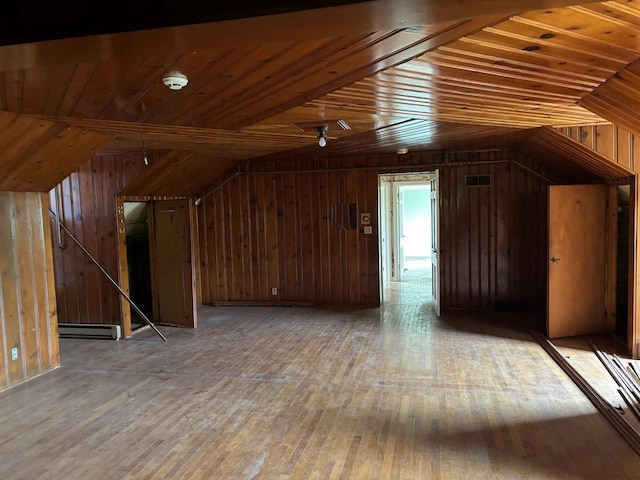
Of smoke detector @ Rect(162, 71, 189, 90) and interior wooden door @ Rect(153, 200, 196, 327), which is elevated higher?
smoke detector @ Rect(162, 71, 189, 90)

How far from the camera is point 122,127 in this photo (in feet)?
13.5

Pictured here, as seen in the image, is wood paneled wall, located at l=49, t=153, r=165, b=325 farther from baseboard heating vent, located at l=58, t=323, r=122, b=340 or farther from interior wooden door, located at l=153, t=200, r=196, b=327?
interior wooden door, located at l=153, t=200, r=196, b=327

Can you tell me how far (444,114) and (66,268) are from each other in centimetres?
535

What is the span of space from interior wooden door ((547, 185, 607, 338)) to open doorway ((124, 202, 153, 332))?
20.4ft

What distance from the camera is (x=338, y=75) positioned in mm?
2686

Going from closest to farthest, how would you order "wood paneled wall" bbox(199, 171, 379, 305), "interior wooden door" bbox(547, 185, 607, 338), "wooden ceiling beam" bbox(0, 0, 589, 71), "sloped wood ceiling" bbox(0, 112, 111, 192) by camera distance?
"wooden ceiling beam" bbox(0, 0, 589, 71) < "sloped wood ceiling" bbox(0, 112, 111, 192) < "interior wooden door" bbox(547, 185, 607, 338) < "wood paneled wall" bbox(199, 171, 379, 305)

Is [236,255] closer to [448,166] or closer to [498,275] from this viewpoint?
[448,166]

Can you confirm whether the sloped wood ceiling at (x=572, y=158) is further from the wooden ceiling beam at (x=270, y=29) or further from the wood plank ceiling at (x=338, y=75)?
the wooden ceiling beam at (x=270, y=29)

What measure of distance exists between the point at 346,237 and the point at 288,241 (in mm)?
1027

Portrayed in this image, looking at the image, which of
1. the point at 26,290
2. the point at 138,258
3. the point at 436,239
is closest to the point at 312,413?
the point at 26,290

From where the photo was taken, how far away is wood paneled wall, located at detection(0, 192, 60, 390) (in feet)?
14.4

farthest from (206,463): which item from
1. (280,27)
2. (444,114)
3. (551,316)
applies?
(551,316)

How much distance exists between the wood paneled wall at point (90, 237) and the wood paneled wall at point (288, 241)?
2.20 m

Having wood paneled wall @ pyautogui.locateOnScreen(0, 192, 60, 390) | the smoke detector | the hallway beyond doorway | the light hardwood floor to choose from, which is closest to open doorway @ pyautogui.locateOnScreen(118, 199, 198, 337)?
the light hardwood floor
